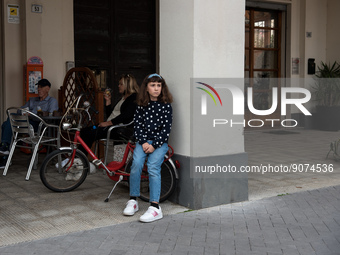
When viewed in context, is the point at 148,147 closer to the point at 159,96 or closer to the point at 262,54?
the point at 159,96

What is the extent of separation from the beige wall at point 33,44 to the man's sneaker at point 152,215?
5.05m

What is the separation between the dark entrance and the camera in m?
9.76

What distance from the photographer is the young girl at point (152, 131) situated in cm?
486

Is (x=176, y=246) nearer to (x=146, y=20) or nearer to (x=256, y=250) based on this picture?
(x=256, y=250)

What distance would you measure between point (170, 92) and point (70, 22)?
15.9ft

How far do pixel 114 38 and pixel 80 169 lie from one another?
488 cm

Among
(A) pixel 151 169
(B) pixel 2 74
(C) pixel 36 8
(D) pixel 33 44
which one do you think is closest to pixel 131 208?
(A) pixel 151 169

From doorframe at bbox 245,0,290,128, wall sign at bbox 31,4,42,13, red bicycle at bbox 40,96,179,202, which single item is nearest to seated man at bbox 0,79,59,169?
red bicycle at bbox 40,96,179,202

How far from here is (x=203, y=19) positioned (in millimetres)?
4938

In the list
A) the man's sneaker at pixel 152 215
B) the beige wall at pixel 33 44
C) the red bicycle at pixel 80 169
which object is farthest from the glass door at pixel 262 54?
the man's sneaker at pixel 152 215

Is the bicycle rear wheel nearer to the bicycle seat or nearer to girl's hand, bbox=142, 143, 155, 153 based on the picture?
girl's hand, bbox=142, 143, 155, 153

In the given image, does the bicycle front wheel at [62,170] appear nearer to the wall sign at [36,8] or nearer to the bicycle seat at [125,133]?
the bicycle seat at [125,133]

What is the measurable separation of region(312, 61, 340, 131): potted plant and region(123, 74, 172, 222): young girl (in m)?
8.52

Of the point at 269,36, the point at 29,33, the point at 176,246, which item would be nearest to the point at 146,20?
the point at 29,33
